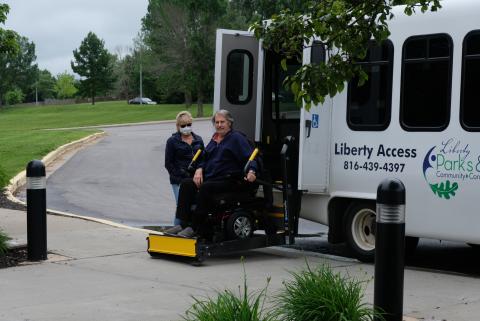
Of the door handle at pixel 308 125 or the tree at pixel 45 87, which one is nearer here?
the door handle at pixel 308 125

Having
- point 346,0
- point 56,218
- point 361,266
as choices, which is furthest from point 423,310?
point 56,218

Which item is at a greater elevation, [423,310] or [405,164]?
[405,164]

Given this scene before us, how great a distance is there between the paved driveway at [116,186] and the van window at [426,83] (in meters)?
5.66

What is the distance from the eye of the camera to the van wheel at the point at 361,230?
9242 millimetres

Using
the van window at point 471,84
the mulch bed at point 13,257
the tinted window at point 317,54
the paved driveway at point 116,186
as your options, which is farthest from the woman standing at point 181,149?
the van window at point 471,84

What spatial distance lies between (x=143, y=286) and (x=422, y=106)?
365cm

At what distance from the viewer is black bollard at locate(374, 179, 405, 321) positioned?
18.1ft

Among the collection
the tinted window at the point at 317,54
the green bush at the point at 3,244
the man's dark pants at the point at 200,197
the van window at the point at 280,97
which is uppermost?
the tinted window at the point at 317,54

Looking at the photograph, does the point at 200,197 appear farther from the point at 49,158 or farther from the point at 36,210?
the point at 49,158

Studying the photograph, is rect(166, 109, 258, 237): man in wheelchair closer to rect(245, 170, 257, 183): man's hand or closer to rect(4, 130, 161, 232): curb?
rect(245, 170, 257, 183): man's hand

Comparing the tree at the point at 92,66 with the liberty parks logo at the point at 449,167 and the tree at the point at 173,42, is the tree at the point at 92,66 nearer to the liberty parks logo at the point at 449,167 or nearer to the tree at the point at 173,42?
the tree at the point at 173,42

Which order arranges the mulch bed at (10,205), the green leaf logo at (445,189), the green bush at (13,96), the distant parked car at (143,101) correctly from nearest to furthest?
the green leaf logo at (445,189) → the mulch bed at (10,205) → the distant parked car at (143,101) → the green bush at (13,96)

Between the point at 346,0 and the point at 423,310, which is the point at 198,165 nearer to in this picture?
the point at 423,310

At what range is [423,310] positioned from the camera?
22.0ft
